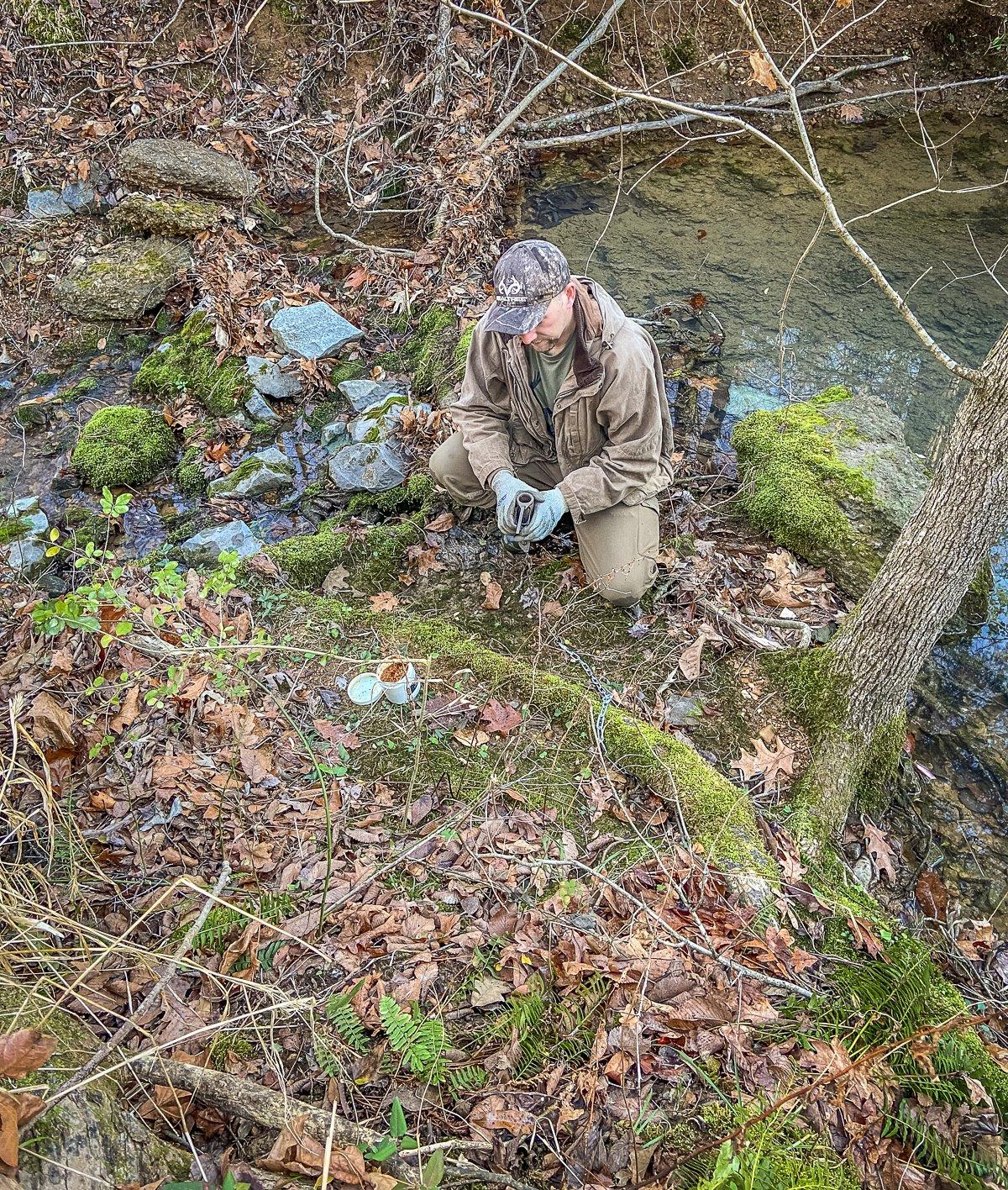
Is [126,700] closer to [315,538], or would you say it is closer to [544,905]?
[315,538]

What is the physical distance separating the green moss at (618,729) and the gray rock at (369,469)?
3.85 ft

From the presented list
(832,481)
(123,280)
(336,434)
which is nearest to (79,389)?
(123,280)

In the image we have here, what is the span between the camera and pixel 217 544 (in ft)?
15.9

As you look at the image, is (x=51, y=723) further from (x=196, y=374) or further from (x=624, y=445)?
(x=196, y=374)

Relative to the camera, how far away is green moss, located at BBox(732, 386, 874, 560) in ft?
15.4

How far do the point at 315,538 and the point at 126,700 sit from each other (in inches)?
61.5

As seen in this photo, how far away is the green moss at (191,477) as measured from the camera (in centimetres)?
538

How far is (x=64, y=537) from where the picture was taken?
5043mm

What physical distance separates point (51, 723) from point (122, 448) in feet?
8.81

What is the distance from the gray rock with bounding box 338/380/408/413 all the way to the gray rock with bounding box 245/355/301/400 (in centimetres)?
37

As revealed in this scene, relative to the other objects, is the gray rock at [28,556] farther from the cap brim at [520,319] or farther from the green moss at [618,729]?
the cap brim at [520,319]

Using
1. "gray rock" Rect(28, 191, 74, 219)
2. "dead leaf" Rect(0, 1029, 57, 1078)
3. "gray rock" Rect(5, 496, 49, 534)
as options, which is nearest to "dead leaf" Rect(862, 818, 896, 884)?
"dead leaf" Rect(0, 1029, 57, 1078)

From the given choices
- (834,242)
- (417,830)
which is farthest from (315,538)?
(834,242)

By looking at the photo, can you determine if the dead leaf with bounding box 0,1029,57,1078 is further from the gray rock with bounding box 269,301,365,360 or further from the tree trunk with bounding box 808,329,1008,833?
the gray rock with bounding box 269,301,365,360
